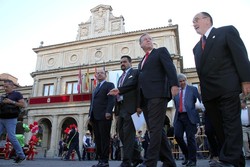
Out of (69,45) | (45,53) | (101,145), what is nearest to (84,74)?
(69,45)

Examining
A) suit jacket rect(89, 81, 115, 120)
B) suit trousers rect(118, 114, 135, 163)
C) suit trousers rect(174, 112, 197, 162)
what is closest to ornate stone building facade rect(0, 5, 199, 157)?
suit trousers rect(174, 112, 197, 162)

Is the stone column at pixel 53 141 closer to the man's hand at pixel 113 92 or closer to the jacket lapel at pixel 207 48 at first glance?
the man's hand at pixel 113 92

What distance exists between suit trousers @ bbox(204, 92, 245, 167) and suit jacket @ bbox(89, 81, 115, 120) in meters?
2.29

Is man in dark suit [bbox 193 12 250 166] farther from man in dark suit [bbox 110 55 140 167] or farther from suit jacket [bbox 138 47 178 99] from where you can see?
man in dark suit [bbox 110 55 140 167]

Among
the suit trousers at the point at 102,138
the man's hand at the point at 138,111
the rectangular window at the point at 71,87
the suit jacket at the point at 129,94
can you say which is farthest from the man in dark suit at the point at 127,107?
the rectangular window at the point at 71,87

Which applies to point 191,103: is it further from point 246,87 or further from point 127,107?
point 246,87

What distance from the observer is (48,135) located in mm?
25750

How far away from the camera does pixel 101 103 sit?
4715 mm

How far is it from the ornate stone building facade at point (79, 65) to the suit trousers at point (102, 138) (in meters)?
17.0

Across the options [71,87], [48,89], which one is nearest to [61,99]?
[71,87]

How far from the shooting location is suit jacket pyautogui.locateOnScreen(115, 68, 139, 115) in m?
3.96

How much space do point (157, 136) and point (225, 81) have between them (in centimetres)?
111

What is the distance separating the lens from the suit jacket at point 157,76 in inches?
128

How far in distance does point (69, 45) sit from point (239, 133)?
25904mm
